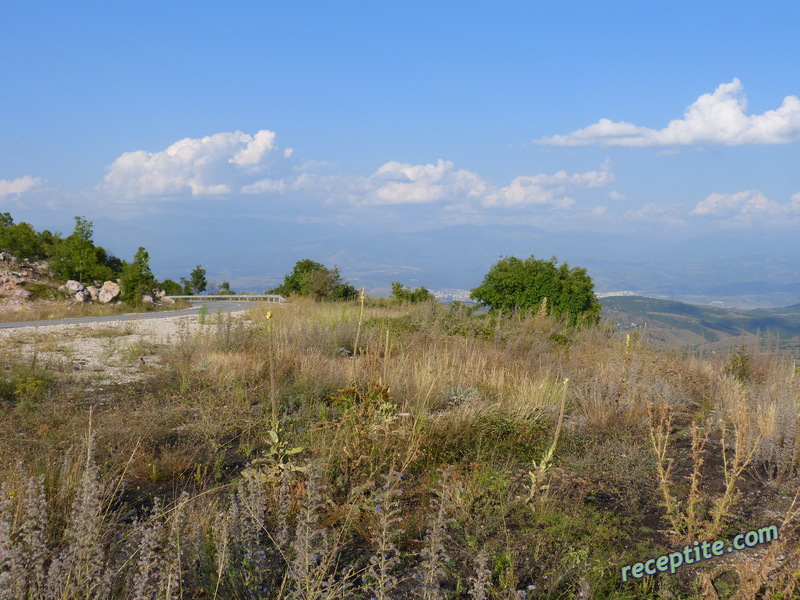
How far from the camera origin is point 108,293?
21.6 metres

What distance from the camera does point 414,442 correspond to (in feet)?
15.5

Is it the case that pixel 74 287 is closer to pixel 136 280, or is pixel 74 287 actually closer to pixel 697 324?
pixel 136 280

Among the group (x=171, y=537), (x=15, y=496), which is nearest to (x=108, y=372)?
(x=15, y=496)

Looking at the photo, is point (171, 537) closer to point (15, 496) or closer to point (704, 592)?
point (15, 496)

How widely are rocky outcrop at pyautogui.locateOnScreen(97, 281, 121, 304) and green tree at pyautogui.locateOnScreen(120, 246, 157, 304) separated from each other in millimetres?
200

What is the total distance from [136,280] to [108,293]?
1.06 m

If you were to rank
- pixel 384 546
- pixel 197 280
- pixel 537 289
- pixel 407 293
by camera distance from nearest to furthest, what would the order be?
pixel 384 546
pixel 537 289
pixel 407 293
pixel 197 280

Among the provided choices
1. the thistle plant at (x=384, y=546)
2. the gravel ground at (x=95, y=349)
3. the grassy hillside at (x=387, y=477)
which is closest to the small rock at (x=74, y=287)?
the gravel ground at (x=95, y=349)

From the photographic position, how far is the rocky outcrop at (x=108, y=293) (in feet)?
70.0

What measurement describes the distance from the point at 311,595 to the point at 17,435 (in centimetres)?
365

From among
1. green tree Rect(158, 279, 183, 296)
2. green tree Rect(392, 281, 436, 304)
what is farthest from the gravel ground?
green tree Rect(158, 279, 183, 296)

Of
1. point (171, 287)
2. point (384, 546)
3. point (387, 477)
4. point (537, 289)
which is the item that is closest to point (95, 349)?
point (387, 477)

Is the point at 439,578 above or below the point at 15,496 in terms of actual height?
below

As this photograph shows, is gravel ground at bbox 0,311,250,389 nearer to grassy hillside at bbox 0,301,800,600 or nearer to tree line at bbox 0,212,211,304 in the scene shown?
grassy hillside at bbox 0,301,800,600
